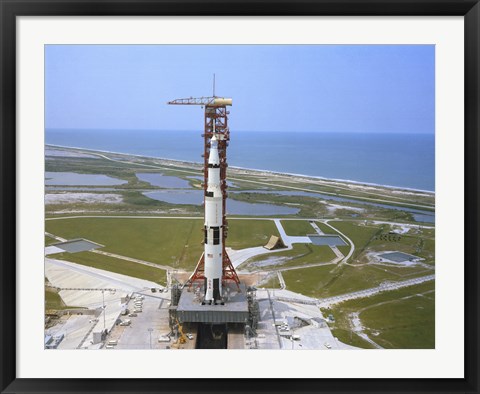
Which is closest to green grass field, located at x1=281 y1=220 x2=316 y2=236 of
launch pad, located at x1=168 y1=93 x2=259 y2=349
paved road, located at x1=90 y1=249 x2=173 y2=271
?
paved road, located at x1=90 y1=249 x2=173 y2=271

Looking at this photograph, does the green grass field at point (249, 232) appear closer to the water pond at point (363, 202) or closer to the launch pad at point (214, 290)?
the launch pad at point (214, 290)

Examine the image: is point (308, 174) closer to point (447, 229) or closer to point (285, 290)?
point (285, 290)

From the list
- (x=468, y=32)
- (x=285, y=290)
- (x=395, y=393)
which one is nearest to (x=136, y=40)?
(x=468, y=32)

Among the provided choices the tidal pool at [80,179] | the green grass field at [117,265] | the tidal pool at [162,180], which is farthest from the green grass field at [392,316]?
the tidal pool at [80,179]

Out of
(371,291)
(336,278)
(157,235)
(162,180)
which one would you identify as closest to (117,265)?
(157,235)

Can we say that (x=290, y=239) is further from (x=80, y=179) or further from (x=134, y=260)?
(x=80, y=179)

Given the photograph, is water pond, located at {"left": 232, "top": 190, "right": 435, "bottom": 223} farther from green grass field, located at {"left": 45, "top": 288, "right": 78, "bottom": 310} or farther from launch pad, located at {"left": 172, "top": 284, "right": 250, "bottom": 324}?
green grass field, located at {"left": 45, "top": 288, "right": 78, "bottom": 310}
